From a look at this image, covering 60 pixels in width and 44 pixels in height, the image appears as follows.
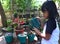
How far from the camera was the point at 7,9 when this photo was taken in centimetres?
596

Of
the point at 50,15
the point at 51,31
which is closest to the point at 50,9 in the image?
the point at 50,15

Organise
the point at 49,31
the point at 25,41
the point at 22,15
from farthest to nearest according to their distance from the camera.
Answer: the point at 22,15 → the point at 25,41 → the point at 49,31

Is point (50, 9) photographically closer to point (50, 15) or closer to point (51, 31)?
point (50, 15)

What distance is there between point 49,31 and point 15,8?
13.3 ft

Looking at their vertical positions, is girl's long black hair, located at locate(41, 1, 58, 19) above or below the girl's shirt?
above

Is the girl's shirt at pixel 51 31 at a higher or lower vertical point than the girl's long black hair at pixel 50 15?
lower

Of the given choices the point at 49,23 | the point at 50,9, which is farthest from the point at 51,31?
the point at 50,9

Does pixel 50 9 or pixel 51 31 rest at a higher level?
pixel 50 9

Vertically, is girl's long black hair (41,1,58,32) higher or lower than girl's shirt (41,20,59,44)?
higher

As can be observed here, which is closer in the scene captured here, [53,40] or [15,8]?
[53,40]

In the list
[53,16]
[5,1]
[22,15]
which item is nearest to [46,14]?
→ [53,16]

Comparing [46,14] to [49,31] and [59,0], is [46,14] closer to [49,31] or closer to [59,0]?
[49,31]

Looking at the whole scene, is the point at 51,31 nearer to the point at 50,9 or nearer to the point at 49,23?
the point at 49,23

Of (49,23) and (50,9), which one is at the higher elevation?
(50,9)
